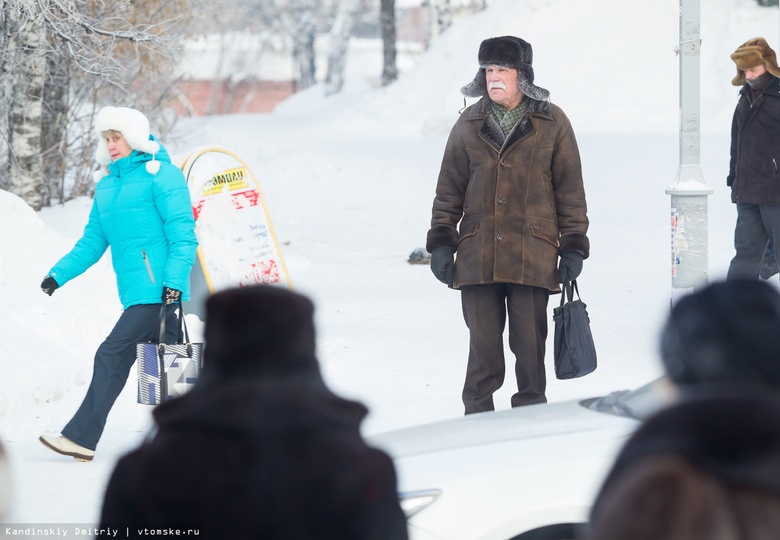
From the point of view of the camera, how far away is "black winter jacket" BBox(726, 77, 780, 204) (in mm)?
8242

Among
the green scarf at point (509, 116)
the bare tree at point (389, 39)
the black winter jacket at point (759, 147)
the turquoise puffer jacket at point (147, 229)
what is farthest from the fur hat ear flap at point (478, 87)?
the bare tree at point (389, 39)

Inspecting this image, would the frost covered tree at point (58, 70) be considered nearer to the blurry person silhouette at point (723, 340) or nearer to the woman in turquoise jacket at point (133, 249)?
the woman in turquoise jacket at point (133, 249)

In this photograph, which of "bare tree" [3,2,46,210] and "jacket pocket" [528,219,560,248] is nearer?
"jacket pocket" [528,219,560,248]

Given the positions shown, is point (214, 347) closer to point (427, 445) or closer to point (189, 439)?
point (189, 439)

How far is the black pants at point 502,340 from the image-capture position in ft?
18.7

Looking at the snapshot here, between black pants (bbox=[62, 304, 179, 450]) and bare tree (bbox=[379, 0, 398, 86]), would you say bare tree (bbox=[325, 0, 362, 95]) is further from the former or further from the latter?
black pants (bbox=[62, 304, 179, 450])

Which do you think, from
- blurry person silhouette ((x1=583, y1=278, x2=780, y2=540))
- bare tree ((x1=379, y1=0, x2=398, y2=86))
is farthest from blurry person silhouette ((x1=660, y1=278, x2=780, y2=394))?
bare tree ((x1=379, y1=0, x2=398, y2=86))

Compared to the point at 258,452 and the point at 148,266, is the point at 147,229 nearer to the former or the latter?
the point at 148,266

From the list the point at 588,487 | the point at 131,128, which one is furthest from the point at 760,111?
the point at 588,487

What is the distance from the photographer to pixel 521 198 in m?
5.66

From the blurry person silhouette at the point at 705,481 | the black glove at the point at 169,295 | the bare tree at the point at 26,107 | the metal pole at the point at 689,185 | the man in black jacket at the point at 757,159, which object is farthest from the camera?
the bare tree at the point at 26,107

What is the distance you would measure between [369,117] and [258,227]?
17.3 meters

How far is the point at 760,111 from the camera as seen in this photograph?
8281mm

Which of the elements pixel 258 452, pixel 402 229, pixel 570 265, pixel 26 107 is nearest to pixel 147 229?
pixel 570 265
